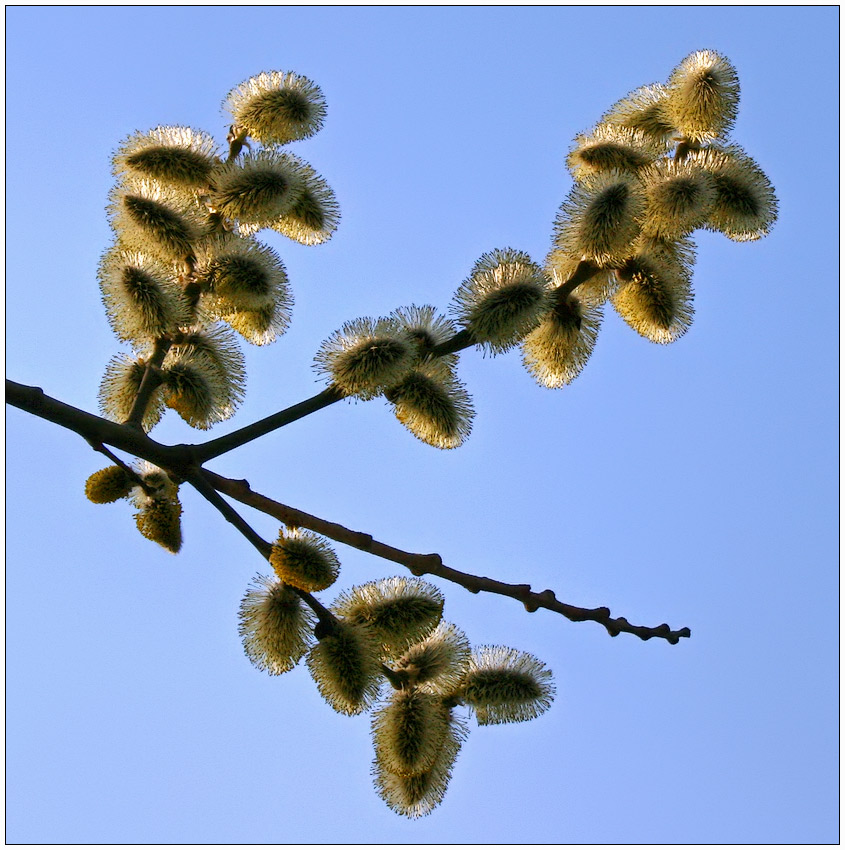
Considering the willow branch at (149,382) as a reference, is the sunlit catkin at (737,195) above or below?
above

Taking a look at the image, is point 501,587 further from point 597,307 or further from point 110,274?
point 110,274

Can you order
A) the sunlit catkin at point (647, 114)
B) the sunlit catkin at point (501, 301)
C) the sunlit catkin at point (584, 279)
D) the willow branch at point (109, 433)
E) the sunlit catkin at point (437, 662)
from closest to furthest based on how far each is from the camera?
the willow branch at point (109, 433), the sunlit catkin at point (501, 301), the sunlit catkin at point (437, 662), the sunlit catkin at point (584, 279), the sunlit catkin at point (647, 114)

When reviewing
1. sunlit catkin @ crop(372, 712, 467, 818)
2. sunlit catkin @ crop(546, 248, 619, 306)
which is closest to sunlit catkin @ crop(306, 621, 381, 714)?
sunlit catkin @ crop(372, 712, 467, 818)

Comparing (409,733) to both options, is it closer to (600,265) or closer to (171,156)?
(600,265)

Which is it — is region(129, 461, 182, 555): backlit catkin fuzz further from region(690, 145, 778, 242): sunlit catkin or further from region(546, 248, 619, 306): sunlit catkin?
region(690, 145, 778, 242): sunlit catkin

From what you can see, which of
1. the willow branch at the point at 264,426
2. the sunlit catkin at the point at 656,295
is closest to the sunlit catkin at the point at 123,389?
the willow branch at the point at 264,426

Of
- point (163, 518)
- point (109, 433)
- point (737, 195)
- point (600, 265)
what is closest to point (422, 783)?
point (163, 518)

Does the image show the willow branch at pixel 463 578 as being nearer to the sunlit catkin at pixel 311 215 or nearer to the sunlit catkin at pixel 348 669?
the sunlit catkin at pixel 348 669
